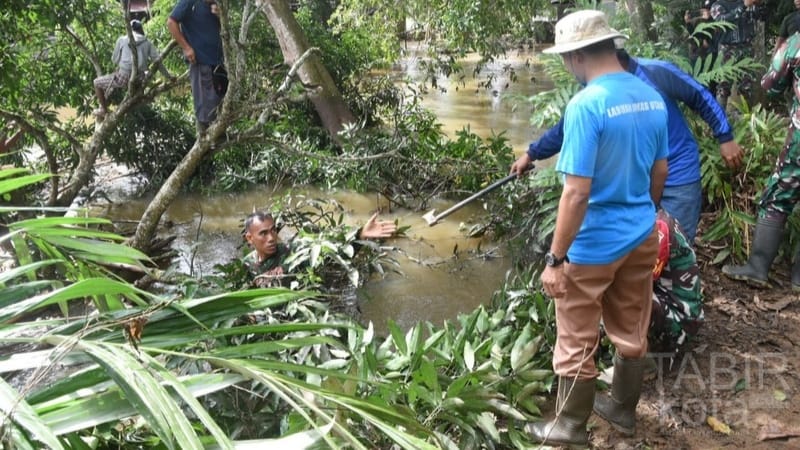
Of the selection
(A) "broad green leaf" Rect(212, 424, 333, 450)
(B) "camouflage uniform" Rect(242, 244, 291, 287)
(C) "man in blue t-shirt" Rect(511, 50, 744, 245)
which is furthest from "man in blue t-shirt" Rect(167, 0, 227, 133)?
(A) "broad green leaf" Rect(212, 424, 333, 450)

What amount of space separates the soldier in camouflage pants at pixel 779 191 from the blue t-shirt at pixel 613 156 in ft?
5.63

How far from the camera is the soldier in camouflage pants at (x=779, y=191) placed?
13.0ft

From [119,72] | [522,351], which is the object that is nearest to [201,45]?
[119,72]

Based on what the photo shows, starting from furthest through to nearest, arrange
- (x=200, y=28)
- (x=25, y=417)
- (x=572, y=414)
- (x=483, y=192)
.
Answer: (x=200, y=28) → (x=483, y=192) → (x=572, y=414) → (x=25, y=417)

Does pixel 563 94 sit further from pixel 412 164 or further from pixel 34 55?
pixel 34 55

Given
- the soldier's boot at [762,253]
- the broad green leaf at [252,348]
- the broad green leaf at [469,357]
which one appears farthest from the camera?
the soldier's boot at [762,253]

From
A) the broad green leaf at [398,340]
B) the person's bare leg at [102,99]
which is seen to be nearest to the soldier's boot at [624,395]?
the broad green leaf at [398,340]

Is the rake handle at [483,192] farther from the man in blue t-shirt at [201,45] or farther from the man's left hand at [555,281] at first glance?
the man in blue t-shirt at [201,45]

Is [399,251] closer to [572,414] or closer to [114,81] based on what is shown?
[572,414]

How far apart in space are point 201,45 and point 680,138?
167 inches

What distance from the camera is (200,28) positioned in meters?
5.90

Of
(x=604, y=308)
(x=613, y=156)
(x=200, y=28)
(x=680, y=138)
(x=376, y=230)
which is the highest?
(x=200, y=28)

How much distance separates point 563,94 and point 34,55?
198 inches

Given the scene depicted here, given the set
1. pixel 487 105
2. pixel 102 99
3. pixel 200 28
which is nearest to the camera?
pixel 200 28
